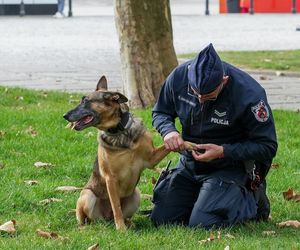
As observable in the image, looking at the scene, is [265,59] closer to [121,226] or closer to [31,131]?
[31,131]

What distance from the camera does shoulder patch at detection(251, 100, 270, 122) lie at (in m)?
5.88

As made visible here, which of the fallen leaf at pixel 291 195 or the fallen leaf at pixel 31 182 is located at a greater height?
the fallen leaf at pixel 31 182

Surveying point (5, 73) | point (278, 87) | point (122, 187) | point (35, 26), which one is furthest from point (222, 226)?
point (35, 26)

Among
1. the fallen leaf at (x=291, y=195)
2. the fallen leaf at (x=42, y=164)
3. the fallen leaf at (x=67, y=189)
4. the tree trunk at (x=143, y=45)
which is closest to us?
the fallen leaf at (x=291, y=195)

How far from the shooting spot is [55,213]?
21.2ft

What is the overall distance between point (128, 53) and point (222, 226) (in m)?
4.99

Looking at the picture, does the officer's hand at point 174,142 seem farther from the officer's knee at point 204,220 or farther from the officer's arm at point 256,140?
the officer's knee at point 204,220

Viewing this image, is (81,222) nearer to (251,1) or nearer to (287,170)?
(287,170)

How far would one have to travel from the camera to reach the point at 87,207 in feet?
20.3

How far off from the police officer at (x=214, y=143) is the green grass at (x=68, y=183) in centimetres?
18

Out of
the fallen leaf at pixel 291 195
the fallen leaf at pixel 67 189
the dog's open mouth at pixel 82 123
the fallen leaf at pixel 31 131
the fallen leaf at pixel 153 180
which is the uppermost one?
the dog's open mouth at pixel 82 123

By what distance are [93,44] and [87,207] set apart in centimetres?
1503

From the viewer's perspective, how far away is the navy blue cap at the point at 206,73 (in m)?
5.73

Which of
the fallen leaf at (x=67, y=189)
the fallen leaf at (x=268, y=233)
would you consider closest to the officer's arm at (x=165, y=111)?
the fallen leaf at (x=268, y=233)
